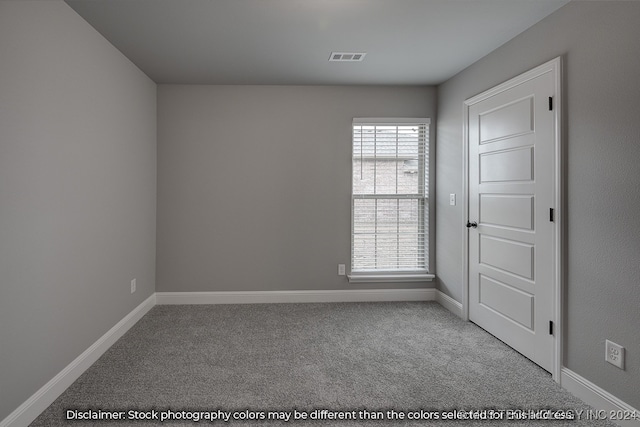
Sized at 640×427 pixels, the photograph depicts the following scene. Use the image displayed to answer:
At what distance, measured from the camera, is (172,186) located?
157 inches

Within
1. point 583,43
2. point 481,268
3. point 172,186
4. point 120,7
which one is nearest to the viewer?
point 583,43

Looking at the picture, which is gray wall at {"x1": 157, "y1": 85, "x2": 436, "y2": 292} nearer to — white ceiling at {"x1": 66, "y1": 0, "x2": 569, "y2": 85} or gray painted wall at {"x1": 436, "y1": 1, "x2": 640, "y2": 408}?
white ceiling at {"x1": 66, "y1": 0, "x2": 569, "y2": 85}

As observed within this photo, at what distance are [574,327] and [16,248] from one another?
10.8 feet

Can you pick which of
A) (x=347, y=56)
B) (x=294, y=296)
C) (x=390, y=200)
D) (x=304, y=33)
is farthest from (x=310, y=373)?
(x=347, y=56)

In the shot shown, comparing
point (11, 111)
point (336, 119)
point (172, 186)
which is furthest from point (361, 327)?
point (11, 111)

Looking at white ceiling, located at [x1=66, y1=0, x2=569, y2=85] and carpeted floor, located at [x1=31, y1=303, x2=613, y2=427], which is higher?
white ceiling, located at [x1=66, y1=0, x2=569, y2=85]

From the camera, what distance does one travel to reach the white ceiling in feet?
7.75

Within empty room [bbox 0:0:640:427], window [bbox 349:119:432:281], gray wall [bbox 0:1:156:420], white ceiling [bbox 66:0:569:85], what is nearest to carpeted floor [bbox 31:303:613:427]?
empty room [bbox 0:0:640:427]

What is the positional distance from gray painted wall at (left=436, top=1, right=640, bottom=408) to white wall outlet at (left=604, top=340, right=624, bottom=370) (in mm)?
32

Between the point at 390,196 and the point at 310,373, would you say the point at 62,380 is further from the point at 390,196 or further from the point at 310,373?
the point at 390,196

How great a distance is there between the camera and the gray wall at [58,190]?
1829 millimetres

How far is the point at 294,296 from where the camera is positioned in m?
4.11

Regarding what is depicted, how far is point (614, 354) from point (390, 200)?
2.54 meters

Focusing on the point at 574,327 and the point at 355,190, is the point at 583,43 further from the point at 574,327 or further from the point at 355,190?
the point at 355,190
